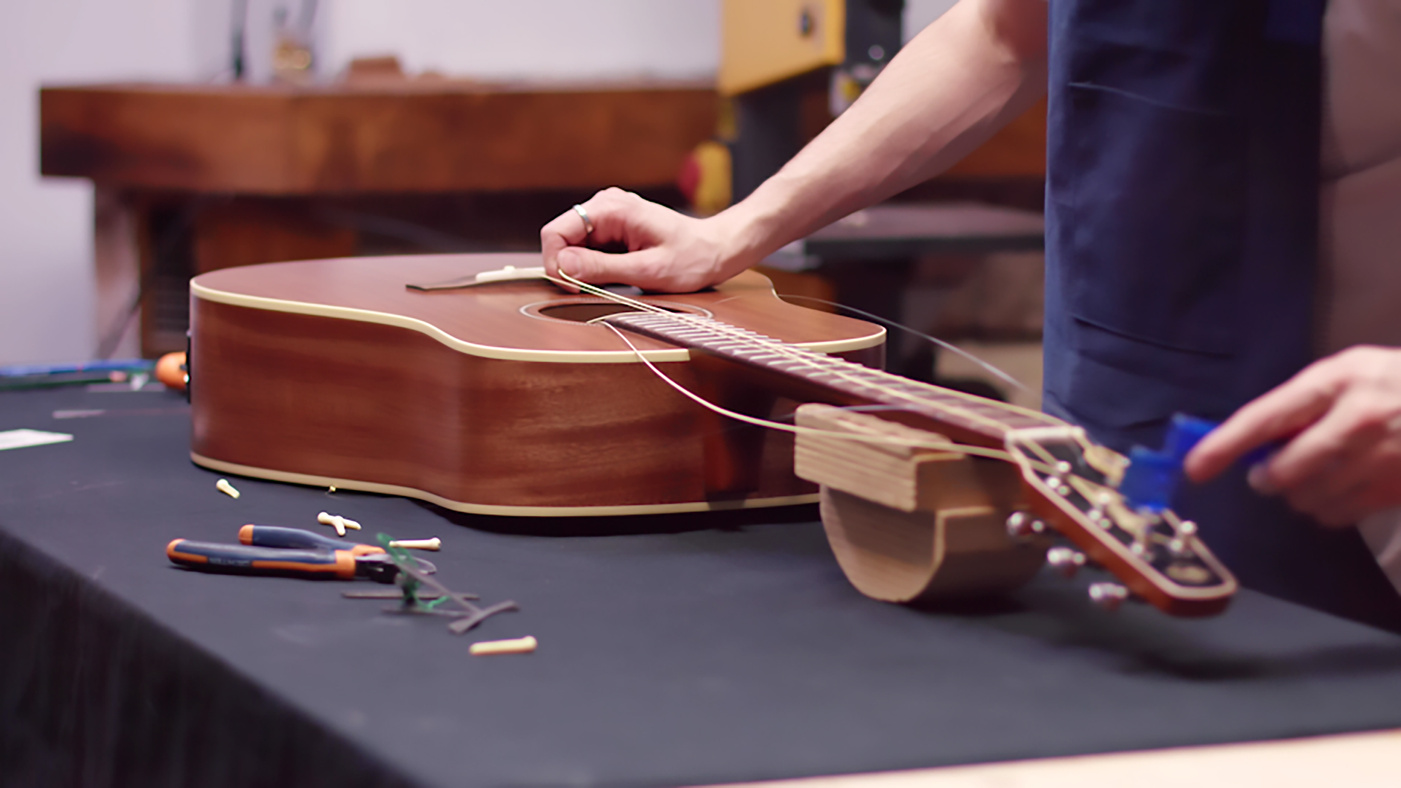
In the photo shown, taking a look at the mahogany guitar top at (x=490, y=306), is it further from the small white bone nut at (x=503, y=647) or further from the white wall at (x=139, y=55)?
the white wall at (x=139, y=55)

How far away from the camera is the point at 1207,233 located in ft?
2.88

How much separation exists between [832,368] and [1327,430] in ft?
0.97

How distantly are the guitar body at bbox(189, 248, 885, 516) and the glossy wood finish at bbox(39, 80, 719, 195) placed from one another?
1.42m

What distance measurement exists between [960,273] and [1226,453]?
206 cm

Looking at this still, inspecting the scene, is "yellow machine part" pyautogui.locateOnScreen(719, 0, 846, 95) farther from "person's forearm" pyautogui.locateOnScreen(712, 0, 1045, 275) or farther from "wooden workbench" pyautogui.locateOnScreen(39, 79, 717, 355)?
"person's forearm" pyautogui.locateOnScreen(712, 0, 1045, 275)

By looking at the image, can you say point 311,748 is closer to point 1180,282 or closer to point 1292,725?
point 1292,725

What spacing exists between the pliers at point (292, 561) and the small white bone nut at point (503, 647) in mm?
126

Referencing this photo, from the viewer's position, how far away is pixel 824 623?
2.07 ft

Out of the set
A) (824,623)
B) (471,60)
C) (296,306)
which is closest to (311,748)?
(824,623)

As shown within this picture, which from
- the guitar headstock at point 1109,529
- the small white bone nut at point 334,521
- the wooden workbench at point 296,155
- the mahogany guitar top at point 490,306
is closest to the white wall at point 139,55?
the wooden workbench at point 296,155

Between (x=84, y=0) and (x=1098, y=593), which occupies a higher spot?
(x=84, y=0)

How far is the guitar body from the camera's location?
0.83 meters

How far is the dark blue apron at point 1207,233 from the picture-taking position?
854 mm

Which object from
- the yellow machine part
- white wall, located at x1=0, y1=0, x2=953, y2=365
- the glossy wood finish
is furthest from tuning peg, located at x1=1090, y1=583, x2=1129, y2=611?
white wall, located at x1=0, y1=0, x2=953, y2=365
